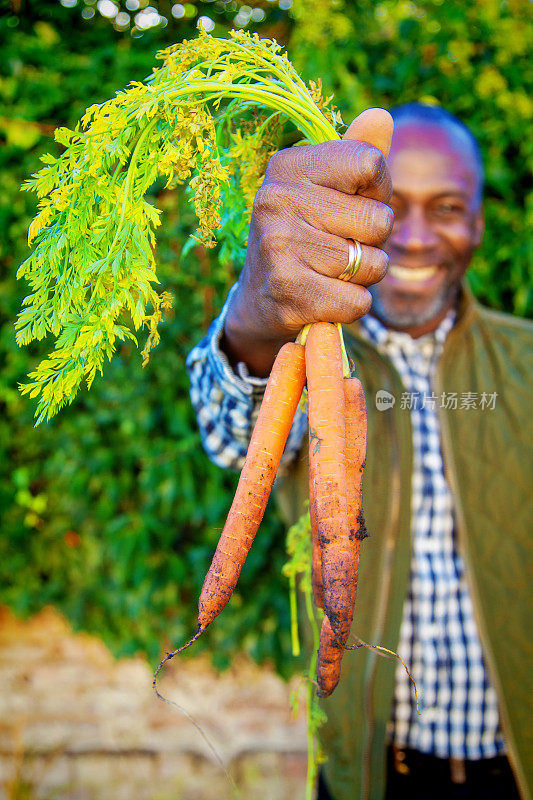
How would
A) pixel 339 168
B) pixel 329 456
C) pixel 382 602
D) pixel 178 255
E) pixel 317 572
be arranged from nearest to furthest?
pixel 339 168, pixel 329 456, pixel 317 572, pixel 382 602, pixel 178 255

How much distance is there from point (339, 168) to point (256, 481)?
62 cm

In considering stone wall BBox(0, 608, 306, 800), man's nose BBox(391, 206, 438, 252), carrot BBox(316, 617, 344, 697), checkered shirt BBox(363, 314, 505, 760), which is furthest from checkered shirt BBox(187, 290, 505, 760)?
→ stone wall BBox(0, 608, 306, 800)

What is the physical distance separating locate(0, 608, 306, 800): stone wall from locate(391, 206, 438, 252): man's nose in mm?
2132

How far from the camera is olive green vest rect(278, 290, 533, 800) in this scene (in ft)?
5.66

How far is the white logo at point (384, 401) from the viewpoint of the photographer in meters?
1.93

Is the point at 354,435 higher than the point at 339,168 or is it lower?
lower

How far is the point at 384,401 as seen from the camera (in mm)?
1938

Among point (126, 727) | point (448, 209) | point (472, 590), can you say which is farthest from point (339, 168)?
point (126, 727)

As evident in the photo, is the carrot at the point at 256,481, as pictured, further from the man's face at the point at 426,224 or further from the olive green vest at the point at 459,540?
the man's face at the point at 426,224

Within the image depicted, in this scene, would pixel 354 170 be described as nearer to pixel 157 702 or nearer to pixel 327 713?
pixel 327 713

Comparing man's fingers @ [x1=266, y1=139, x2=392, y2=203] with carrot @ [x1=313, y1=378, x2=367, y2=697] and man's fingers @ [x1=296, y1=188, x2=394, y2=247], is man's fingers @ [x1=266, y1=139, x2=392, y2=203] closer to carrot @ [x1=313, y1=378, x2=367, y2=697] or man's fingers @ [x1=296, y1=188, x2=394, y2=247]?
man's fingers @ [x1=296, y1=188, x2=394, y2=247]

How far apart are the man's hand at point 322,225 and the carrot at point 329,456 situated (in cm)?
7

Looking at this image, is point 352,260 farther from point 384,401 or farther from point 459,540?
point 459,540

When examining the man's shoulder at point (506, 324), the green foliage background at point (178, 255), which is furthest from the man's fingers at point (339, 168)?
the green foliage background at point (178, 255)
